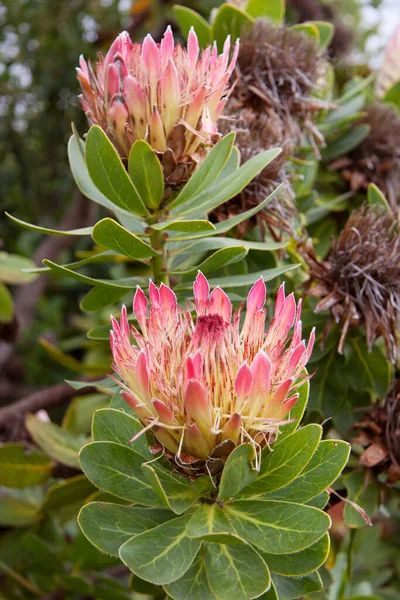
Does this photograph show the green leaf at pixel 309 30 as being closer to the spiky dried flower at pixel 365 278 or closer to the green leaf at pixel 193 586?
the spiky dried flower at pixel 365 278

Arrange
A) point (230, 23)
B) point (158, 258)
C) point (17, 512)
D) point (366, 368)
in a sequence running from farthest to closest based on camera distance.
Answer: point (17, 512) → point (230, 23) → point (366, 368) → point (158, 258)

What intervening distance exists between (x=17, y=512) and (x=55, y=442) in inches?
10.2

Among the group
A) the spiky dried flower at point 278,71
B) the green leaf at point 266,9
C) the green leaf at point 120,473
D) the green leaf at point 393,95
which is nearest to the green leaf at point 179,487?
the green leaf at point 120,473

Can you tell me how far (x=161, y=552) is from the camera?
22.4 inches

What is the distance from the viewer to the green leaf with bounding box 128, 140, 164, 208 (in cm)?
67

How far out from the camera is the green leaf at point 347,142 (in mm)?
1164

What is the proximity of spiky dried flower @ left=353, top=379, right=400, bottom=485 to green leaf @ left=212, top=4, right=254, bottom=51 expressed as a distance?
1.96 feet

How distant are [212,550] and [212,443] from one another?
100 millimetres

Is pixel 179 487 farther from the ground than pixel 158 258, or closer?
closer

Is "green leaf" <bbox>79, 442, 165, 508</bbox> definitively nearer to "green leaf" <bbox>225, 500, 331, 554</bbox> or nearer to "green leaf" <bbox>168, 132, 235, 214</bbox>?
"green leaf" <bbox>225, 500, 331, 554</bbox>

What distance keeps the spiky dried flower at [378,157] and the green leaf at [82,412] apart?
677 millimetres

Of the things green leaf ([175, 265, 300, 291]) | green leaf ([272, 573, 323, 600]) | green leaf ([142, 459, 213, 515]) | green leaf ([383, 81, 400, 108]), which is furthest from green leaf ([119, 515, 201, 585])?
green leaf ([383, 81, 400, 108])

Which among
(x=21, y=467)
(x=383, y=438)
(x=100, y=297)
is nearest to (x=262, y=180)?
(x=100, y=297)

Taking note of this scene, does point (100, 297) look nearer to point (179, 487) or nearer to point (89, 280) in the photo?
point (89, 280)
